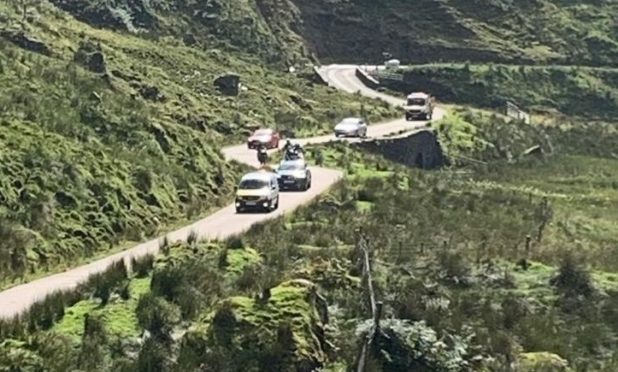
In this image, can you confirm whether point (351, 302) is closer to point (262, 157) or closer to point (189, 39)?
point (262, 157)

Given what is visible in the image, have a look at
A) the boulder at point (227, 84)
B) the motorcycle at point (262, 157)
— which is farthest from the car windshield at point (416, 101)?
the motorcycle at point (262, 157)

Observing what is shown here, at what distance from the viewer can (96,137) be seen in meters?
35.2

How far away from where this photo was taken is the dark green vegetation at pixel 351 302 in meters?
A: 16.8

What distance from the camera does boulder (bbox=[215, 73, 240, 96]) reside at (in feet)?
217

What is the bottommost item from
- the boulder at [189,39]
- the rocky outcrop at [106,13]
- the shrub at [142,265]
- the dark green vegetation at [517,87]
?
the dark green vegetation at [517,87]

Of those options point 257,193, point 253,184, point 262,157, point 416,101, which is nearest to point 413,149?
point 416,101

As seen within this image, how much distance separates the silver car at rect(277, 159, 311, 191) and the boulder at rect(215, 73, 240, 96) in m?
22.9

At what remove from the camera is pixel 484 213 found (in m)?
40.8

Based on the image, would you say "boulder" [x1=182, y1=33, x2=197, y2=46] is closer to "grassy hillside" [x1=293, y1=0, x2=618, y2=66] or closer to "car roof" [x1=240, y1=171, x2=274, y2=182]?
"grassy hillside" [x1=293, y1=0, x2=618, y2=66]

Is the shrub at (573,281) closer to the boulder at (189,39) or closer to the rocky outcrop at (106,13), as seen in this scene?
the rocky outcrop at (106,13)

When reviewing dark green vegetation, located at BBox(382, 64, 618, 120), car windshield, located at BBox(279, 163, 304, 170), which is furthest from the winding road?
dark green vegetation, located at BBox(382, 64, 618, 120)

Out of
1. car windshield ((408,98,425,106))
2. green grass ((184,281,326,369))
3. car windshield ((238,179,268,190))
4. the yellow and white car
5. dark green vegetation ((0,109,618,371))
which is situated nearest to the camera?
green grass ((184,281,326,369))

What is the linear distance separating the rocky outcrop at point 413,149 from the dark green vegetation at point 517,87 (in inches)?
1183

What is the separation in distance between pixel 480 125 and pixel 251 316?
6446 centimetres
